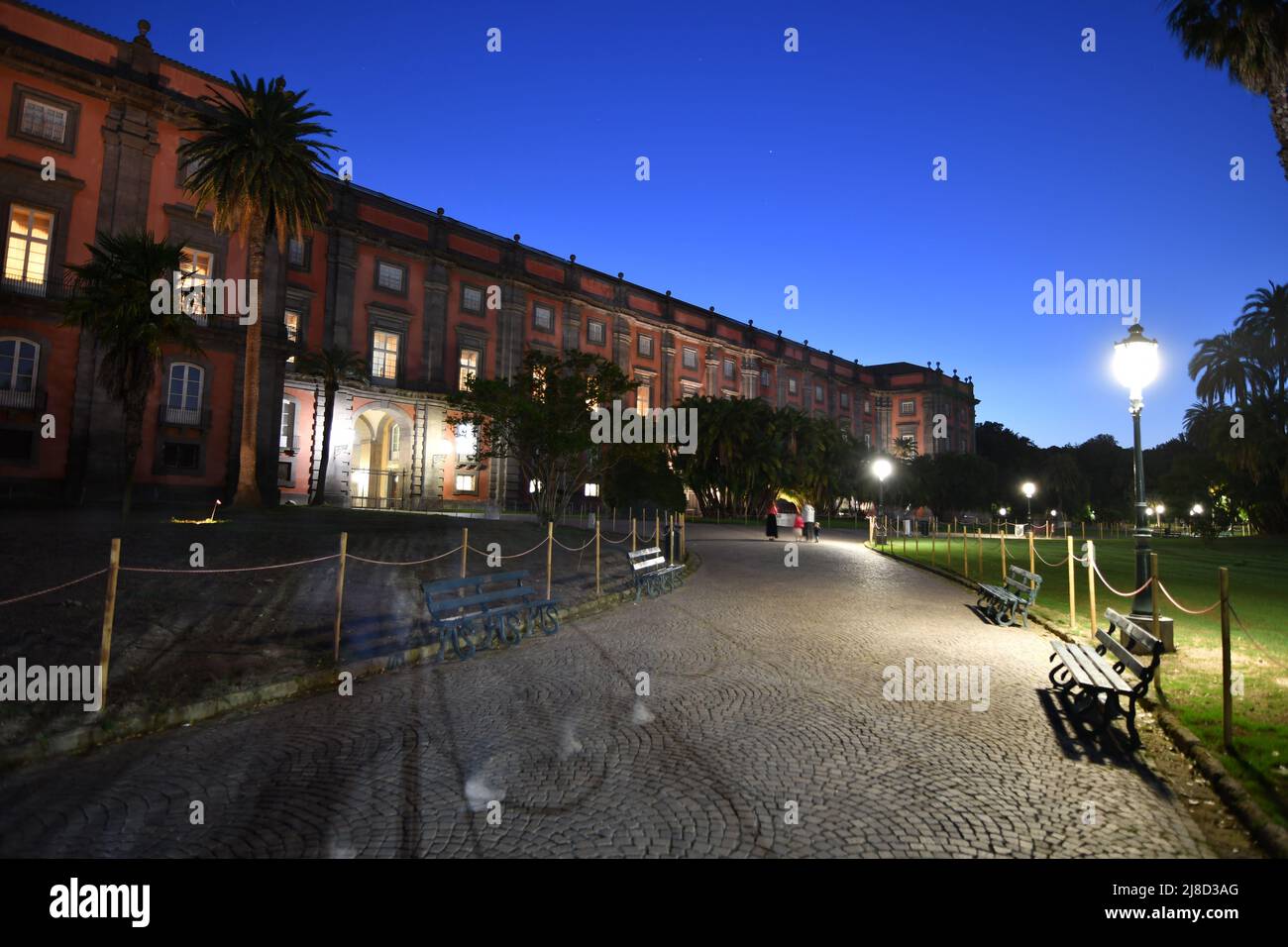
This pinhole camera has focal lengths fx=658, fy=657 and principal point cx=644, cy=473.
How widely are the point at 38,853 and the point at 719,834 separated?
A: 393 centimetres

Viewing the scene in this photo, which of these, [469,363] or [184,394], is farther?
[469,363]

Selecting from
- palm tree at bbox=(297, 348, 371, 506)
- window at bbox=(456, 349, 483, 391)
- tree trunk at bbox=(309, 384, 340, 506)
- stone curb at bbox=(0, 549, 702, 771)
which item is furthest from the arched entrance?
stone curb at bbox=(0, 549, 702, 771)

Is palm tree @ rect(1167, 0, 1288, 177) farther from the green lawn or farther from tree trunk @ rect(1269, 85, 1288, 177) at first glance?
the green lawn

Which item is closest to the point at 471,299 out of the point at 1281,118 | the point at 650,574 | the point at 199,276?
the point at 199,276

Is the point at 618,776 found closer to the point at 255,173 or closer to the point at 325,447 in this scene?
the point at 255,173

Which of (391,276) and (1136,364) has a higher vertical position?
(391,276)

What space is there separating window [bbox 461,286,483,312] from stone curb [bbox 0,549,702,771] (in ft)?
125

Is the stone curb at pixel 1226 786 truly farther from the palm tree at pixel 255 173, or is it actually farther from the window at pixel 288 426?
the window at pixel 288 426

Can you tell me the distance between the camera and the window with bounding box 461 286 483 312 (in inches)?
1702

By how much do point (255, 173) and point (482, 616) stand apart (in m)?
19.8

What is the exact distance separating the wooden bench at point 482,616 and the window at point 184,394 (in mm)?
23918

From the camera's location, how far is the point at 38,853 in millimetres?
3764

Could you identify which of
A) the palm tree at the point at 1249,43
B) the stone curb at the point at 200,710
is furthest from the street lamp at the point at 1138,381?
the stone curb at the point at 200,710

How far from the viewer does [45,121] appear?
2484cm
